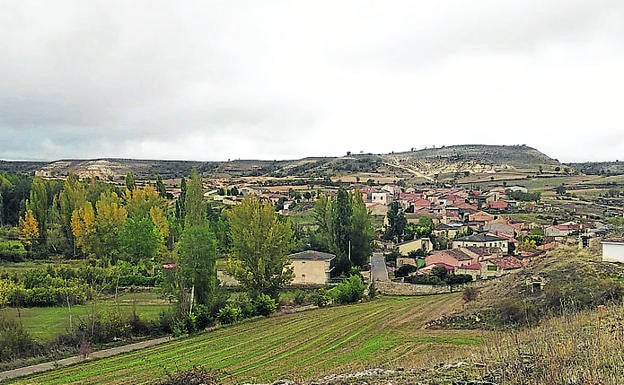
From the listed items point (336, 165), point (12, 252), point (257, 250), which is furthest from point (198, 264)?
point (336, 165)

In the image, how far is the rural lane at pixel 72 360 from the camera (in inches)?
842

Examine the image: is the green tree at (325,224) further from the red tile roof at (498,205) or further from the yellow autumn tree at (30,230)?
the red tile roof at (498,205)

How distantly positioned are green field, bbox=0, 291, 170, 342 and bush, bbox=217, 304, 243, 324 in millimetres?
4021

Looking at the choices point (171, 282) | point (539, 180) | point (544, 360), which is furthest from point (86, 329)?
point (539, 180)

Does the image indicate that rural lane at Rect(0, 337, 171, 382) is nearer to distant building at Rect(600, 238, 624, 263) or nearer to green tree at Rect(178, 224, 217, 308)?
green tree at Rect(178, 224, 217, 308)

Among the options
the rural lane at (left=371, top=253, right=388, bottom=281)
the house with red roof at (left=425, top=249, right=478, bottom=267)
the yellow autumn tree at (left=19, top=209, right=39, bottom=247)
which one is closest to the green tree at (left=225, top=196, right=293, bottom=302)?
the rural lane at (left=371, top=253, right=388, bottom=281)

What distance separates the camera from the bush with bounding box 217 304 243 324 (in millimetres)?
29942

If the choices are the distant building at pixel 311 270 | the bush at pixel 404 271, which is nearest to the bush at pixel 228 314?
the distant building at pixel 311 270

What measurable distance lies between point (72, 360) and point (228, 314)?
29.2 feet

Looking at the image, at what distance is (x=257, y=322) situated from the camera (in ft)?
100

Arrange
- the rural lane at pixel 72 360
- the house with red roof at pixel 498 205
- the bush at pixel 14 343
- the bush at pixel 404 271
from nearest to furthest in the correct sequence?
the rural lane at pixel 72 360, the bush at pixel 14 343, the bush at pixel 404 271, the house with red roof at pixel 498 205

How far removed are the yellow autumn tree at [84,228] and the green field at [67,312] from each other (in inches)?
521

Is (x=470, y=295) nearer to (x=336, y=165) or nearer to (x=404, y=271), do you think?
(x=404, y=271)

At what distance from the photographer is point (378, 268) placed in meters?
46.3
